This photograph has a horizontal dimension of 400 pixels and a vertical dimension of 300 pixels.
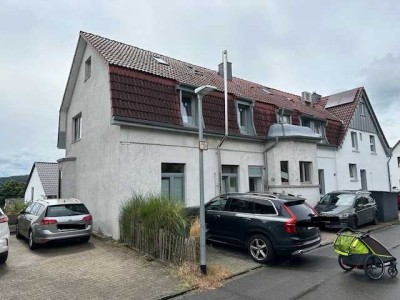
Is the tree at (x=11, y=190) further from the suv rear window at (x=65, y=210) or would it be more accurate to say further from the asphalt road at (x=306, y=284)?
the asphalt road at (x=306, y=284)

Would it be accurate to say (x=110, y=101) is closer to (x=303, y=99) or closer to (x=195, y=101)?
(x=195, y=101)

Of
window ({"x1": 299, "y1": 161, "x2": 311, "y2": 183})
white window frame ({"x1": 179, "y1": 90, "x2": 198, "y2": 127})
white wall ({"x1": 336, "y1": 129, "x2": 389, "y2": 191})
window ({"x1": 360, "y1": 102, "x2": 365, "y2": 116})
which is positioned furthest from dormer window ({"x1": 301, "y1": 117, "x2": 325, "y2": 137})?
white window frame ({"x1": 179, "y1": 90, "x2": 198, "y2": 127})

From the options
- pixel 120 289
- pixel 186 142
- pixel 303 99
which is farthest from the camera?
pixel 303 99

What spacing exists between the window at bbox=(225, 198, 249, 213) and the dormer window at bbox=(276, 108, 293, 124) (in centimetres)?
873

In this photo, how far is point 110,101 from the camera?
36.9 ft

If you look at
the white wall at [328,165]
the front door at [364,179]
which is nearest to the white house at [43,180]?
the white wall at [328,165]

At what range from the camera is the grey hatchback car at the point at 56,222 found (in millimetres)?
9500

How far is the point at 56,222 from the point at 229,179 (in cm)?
779

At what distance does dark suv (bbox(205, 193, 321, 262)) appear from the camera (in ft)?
26.7

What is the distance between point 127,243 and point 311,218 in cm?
588

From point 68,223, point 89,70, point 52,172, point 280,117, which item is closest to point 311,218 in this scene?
point 68,223

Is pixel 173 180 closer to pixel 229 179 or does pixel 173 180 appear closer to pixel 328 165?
pixel 229 179

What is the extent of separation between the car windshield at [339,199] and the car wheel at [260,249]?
7366mm

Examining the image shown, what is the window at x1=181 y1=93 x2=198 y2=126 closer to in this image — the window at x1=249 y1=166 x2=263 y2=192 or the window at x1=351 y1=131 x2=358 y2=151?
the window at x1=249 y1=166 x2=263 y2=192
